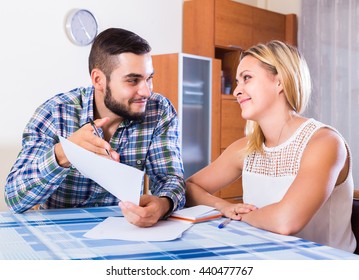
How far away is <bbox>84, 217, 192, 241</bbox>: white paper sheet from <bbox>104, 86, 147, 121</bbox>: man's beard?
0.54 meters

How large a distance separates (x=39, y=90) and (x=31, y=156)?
206cm

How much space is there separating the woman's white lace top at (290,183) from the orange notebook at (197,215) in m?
0.25

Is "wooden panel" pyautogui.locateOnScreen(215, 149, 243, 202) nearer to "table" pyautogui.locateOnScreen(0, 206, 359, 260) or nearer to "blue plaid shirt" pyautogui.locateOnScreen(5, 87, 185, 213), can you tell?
"blue plaid shirt" pyautogui.locateOnScreen(5, 87, 185, 213)

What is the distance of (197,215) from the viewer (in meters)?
1.45

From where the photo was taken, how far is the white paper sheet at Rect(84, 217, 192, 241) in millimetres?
1209

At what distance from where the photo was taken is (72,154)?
1317mm

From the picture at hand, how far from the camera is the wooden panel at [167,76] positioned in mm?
4043

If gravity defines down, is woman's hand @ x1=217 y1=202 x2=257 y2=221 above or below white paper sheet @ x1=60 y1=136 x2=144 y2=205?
below

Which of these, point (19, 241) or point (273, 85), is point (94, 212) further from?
point (273, 85)

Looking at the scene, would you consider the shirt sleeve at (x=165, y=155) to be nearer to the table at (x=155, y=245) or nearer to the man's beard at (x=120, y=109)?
the man's beard at (x=120, y=109)

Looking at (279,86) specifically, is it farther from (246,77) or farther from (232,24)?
(232,24)

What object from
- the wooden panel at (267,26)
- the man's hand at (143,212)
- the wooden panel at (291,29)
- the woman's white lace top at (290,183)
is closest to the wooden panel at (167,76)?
the wooden panel at (267,26)

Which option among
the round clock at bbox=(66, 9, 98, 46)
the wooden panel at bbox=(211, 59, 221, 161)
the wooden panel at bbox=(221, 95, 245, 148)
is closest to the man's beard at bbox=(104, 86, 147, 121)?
the round clock at bbox=(66, 9, 98, 46)
